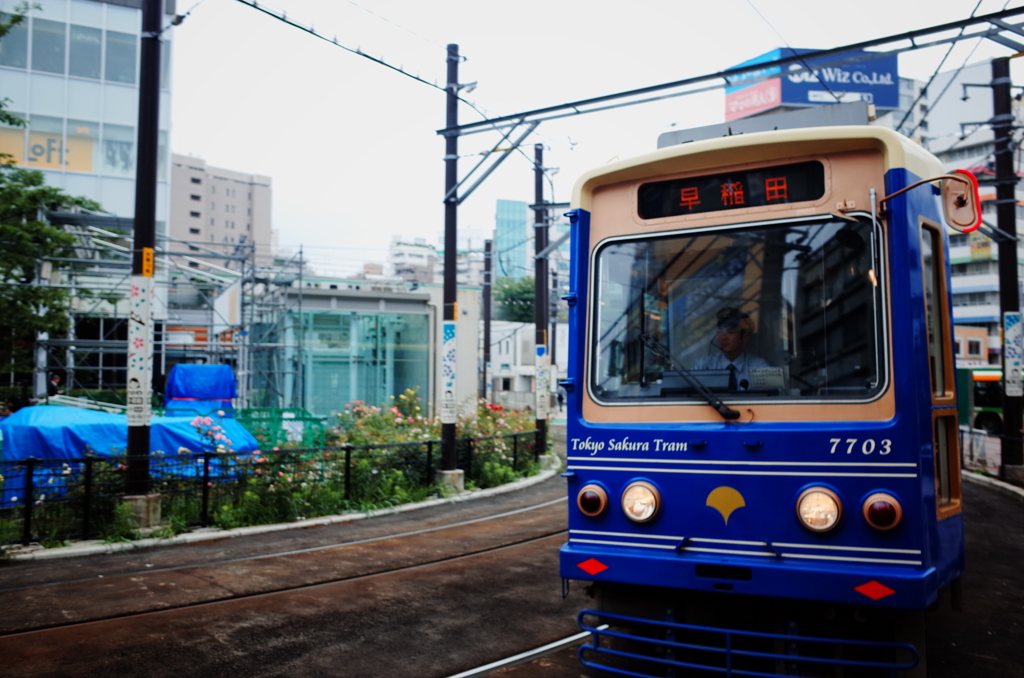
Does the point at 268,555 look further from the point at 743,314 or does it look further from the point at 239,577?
the point at 743,314

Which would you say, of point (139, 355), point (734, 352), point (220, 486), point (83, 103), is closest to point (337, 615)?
point (734, 352)

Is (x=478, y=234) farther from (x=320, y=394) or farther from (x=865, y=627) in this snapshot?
(x=865, y=627)

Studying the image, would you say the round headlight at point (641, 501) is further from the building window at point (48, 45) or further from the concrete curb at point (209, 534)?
the building window at point (48, 45)

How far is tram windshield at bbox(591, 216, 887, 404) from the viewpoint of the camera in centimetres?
461

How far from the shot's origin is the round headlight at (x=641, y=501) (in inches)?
191

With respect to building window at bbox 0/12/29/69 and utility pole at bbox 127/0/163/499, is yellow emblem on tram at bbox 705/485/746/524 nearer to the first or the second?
utility pole at bbox 127/0/163/499

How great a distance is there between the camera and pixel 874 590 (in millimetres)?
4230

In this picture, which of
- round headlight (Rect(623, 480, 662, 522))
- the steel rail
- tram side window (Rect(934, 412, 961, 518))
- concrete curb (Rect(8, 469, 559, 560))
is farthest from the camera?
concrete curb (Rect(8, 469, 559, 560))

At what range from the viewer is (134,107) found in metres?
32.3

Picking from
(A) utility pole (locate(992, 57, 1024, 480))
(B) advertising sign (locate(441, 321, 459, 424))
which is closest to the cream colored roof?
(B) advertising sign (locate(441, 321, 459, 424))

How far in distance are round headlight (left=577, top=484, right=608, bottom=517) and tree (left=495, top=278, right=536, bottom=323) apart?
7651cm

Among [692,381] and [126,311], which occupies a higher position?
[126,311]

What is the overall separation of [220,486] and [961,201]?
1030 centimetres

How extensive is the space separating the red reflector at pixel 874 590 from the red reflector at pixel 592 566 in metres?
1.45
